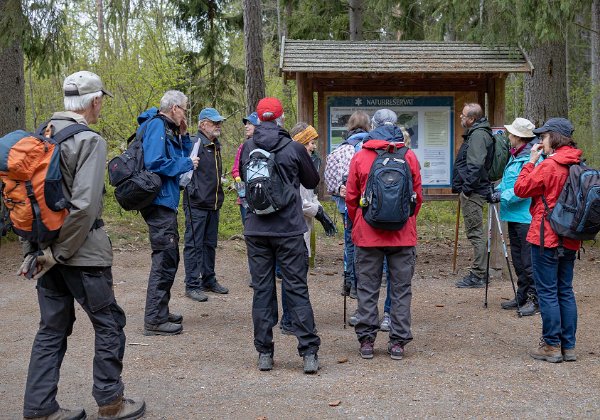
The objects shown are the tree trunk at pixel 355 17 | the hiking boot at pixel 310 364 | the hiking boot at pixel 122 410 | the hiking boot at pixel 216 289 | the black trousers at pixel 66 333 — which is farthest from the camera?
the tree trunk at pixel 355 17

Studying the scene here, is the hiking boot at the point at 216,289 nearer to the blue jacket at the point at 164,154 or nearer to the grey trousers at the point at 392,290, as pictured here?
the blue jacket at the point at 164,154

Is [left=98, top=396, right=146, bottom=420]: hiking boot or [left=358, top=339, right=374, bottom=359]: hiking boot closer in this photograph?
[left=98, top=396, right=146, bottom=420]: hiking boot

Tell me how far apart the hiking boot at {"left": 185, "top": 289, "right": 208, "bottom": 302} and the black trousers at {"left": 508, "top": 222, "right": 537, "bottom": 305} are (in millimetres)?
3399

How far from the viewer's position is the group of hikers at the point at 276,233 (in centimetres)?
423

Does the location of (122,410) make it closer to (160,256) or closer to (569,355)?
(160,256)

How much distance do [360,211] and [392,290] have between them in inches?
27.1

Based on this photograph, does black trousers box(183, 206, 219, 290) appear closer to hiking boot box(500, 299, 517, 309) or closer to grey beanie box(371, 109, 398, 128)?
grey beanie box(371, 109, 398, 128)

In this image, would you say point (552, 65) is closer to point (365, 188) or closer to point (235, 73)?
point (365, 188)

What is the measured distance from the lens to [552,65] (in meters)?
11.2

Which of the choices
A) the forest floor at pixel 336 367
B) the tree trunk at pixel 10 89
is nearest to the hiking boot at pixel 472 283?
the forest floor at pixel 336 367

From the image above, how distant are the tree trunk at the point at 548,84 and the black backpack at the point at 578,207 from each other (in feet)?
19.7

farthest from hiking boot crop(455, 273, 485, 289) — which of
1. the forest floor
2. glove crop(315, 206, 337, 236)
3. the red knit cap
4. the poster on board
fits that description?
the red knit cap

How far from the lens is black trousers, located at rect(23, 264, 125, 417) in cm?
423

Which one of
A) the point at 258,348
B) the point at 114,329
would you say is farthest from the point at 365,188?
the point at 114,329
